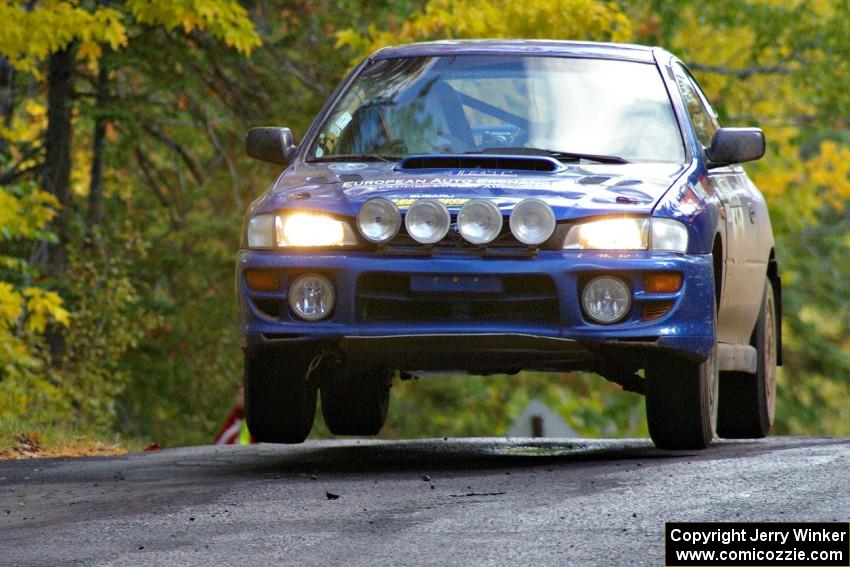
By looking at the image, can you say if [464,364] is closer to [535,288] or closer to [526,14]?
[535,288]

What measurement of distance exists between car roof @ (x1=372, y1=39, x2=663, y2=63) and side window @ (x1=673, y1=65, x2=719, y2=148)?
0.24m

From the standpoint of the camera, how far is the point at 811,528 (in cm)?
605

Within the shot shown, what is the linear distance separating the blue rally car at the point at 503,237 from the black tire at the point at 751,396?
1032 millimetres

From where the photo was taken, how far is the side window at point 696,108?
32.1 ft

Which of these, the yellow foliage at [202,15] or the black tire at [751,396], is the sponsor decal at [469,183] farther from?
the yellow foliage at [202,15]

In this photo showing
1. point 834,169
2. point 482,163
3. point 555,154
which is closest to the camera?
point 482,163

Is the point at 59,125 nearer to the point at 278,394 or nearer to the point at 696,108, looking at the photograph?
the point at 696,108

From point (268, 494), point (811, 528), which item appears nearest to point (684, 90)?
point (268, 494)

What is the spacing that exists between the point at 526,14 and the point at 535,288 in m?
8.94

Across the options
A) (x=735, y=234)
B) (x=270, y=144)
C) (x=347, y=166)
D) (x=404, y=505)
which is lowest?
(x=404, y=505)

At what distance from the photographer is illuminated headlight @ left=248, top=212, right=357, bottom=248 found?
829 cm

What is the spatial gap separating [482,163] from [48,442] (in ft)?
12.7

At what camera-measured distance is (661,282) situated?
323 inches

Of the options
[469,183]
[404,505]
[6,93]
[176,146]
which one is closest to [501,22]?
[176,146]
